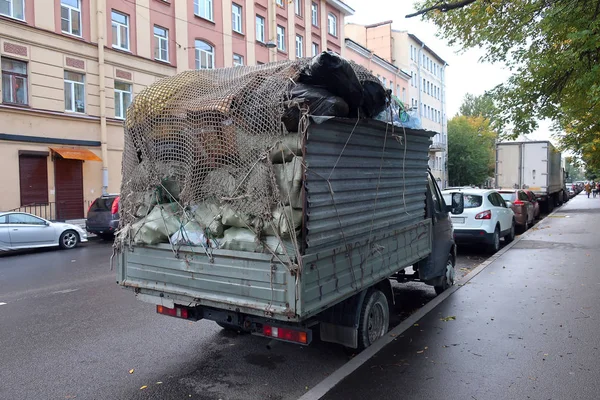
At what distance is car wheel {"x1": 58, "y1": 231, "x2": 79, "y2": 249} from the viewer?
13.4 metres

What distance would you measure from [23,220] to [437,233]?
36.8 feet

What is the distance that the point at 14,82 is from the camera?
17.7 m

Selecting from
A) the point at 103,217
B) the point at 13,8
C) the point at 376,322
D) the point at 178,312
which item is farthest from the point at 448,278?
→ the point at 13,8

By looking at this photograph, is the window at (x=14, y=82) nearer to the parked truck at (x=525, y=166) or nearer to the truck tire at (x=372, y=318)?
the truck tire at (x=372, y=318)

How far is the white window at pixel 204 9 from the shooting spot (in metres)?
24.9

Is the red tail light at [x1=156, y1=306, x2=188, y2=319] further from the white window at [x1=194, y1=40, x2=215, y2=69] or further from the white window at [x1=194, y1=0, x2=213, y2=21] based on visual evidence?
the white window at [x1=194, y1=0, x2=213, y2=21]

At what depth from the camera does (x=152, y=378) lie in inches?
165

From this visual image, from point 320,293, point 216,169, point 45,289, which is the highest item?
point 216,169

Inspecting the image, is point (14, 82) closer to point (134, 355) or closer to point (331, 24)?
point (134, 355)

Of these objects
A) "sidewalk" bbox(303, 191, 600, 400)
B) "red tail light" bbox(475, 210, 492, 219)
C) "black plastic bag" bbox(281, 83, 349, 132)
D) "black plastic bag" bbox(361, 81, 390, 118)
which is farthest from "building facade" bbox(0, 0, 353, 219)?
"black plastic bag" bbox(281, 83, 349, 132)

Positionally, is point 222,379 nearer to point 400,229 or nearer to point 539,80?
point 400,229

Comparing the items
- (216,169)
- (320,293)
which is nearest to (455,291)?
(320,293)

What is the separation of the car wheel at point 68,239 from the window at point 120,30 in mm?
10812

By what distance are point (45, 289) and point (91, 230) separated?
8.10 meters
